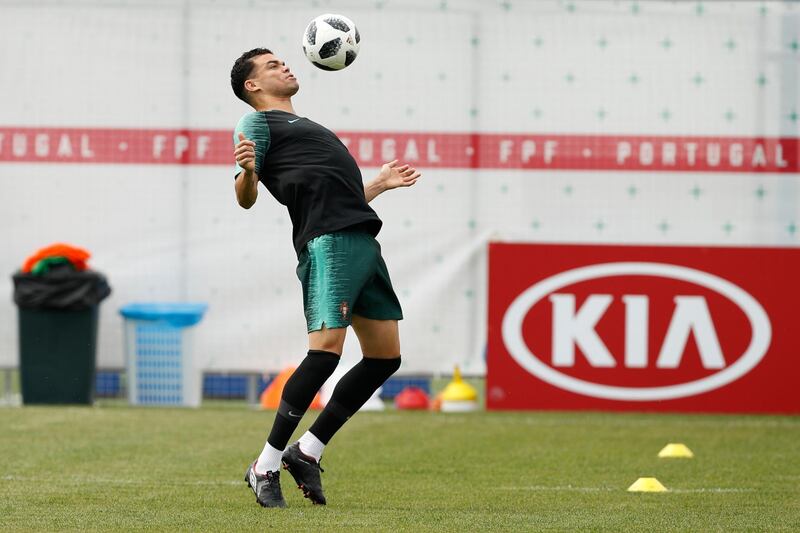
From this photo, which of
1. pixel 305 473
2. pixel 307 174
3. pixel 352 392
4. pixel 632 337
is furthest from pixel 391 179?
pixel 632 337

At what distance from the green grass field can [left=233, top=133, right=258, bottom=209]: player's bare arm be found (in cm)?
120

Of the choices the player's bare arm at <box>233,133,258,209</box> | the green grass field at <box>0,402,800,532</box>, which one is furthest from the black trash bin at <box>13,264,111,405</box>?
the player's bare arm at <box>233,133,258,209</box>

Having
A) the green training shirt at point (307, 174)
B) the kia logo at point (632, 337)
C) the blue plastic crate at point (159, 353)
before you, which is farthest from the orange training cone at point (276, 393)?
the green training shirt at point (307, 174)

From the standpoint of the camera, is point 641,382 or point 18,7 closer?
point 641,382

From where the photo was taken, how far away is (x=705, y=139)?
12.5 meters

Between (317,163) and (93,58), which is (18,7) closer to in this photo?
(93,58)

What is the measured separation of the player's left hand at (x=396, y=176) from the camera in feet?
20.8

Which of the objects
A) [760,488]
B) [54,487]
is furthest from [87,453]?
[760,488]

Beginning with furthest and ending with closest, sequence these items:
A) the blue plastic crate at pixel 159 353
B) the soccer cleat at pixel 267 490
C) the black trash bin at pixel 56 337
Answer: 1. the blue plastic crate at pixel 159 353
2. the black trash bin at pixel 56 337
3. the soccer cleat at pixel 267 490

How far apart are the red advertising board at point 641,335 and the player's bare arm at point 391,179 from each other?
537cm

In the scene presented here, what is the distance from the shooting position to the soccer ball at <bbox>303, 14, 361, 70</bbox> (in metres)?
6.94

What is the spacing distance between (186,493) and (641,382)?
5.98 meters

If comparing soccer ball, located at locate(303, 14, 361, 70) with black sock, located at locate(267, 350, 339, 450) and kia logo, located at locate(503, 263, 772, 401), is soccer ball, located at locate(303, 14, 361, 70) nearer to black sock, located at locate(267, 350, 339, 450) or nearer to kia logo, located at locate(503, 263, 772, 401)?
black sock, located at locate(267, 350, 339, 450)

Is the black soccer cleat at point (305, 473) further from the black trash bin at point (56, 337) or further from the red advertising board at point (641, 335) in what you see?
the black trash bin at point (56, 337)
